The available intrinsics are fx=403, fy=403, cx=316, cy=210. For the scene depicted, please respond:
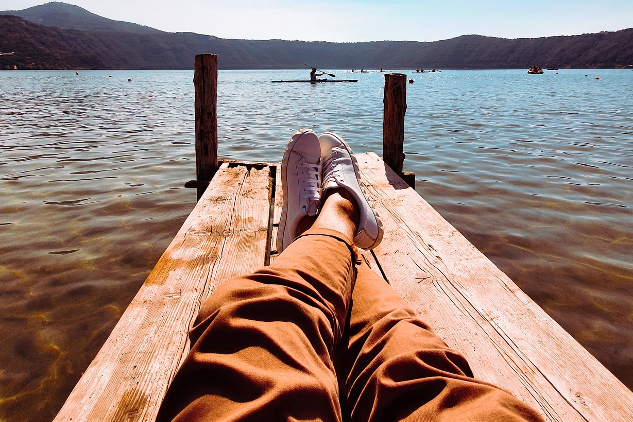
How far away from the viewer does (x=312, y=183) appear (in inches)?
107

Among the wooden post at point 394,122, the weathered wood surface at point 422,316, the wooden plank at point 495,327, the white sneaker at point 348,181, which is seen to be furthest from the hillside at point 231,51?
the wooden plank at point 495,327

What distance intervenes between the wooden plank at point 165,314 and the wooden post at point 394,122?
2.30 metres

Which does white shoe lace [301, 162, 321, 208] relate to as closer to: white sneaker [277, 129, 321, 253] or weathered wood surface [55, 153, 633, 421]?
white sneaker [277, 129, 321, 253]

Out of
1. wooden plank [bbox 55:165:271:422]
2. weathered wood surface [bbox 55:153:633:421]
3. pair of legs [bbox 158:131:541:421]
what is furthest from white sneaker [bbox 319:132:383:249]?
pair of legs [bbox 158:131:541:421]

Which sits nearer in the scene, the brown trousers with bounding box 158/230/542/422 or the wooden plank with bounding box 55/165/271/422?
the brown trousers with bounding box 158/230/542/422

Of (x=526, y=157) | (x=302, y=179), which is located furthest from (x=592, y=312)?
(x=526, y=157)

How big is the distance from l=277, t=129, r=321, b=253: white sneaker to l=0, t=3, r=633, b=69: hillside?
110011mm

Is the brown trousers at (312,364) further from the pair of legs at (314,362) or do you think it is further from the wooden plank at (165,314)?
the wooden plank at (165,314)

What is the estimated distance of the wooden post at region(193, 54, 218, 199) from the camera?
14.8ft

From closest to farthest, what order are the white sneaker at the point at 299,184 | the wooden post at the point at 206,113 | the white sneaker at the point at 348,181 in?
the white sneaker at the point at 348,181
the white sneaker at the point at 299,184
the wooden post at the point at 206,113

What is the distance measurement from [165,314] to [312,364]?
0.99 m

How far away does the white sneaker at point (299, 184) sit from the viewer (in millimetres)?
2389

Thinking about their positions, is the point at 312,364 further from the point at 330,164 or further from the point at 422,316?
the point at 330,164

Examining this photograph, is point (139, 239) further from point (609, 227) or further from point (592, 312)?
point (609, 227)
